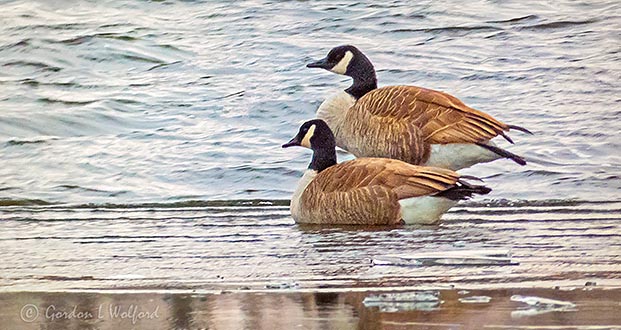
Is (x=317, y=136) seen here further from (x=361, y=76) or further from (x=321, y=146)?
(x=361, y=76)

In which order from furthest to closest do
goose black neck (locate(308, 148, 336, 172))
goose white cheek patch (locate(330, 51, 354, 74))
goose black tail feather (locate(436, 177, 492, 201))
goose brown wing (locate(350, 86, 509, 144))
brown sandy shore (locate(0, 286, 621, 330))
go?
1. goose white cheek patch (locate(330, 51, 354, 74))
2. goose brown wing (locate(350, 86, 509, 144))
3. goose black neck (locate(308, 148, 336, 172))
4. goose black tail feather (locate(436, 177, 492, 201))
5. brown sandy shore (locate(0, 286, 621, 330))

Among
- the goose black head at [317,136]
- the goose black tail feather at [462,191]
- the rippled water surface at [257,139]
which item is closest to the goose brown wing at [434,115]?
the rippled water surface at [257,139]

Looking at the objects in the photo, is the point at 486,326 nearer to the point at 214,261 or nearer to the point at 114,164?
the point at 214,261

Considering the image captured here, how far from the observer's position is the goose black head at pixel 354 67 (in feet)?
34.3

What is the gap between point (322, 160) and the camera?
8.77m

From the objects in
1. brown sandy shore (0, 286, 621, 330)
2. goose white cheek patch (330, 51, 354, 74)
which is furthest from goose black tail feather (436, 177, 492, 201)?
goose white cheek patch (330, 51, 354, 74)

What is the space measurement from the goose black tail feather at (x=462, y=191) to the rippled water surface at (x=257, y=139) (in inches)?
7.8

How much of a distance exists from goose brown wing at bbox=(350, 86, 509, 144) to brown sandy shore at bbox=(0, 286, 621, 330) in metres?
3.54

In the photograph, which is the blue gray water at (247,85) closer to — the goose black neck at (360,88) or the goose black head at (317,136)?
the goose black neck at (360,88)

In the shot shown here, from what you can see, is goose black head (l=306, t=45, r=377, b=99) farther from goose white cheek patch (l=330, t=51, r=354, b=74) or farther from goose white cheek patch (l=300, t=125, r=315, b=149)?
goose white cheek patch (l=300, t=125, r=315, b=149)

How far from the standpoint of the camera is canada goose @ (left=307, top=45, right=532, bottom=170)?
29.7ft

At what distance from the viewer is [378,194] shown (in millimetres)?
8039

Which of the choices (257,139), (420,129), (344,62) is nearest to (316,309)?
(420,129)

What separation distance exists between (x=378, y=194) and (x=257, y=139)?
13.5ft
